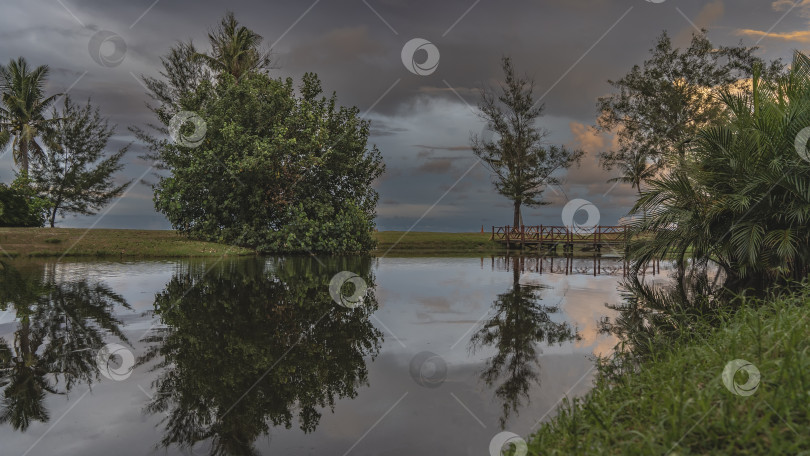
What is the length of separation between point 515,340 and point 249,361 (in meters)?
3.81

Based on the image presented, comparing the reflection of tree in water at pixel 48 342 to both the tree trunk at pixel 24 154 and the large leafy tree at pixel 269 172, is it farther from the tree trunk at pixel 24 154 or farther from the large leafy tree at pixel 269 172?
the tree trunk at pixel 24 154

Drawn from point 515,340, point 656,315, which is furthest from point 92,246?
point 656,315

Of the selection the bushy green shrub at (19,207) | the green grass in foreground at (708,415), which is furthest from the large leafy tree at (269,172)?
the green grass in foreground at (708,415)

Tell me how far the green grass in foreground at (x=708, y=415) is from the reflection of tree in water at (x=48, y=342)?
454cm

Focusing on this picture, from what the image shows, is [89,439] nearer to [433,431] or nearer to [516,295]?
[433,431]

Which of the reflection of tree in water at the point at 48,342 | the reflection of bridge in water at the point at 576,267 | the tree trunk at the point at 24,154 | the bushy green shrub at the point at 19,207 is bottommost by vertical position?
the reflection of tree in water at the point at 48,342

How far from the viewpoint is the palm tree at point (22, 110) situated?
36.0 m

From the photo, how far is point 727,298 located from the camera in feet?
34.2

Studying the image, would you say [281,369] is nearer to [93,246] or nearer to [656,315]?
[656,315]

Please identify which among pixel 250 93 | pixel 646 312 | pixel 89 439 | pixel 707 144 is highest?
pixel 250 93

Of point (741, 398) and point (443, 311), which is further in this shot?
point (443, 311)

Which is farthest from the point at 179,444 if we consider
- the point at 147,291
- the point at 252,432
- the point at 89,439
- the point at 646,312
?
the point at 147,291

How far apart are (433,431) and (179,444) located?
2.04 meters

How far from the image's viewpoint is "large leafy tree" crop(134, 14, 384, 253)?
84.3 ft
